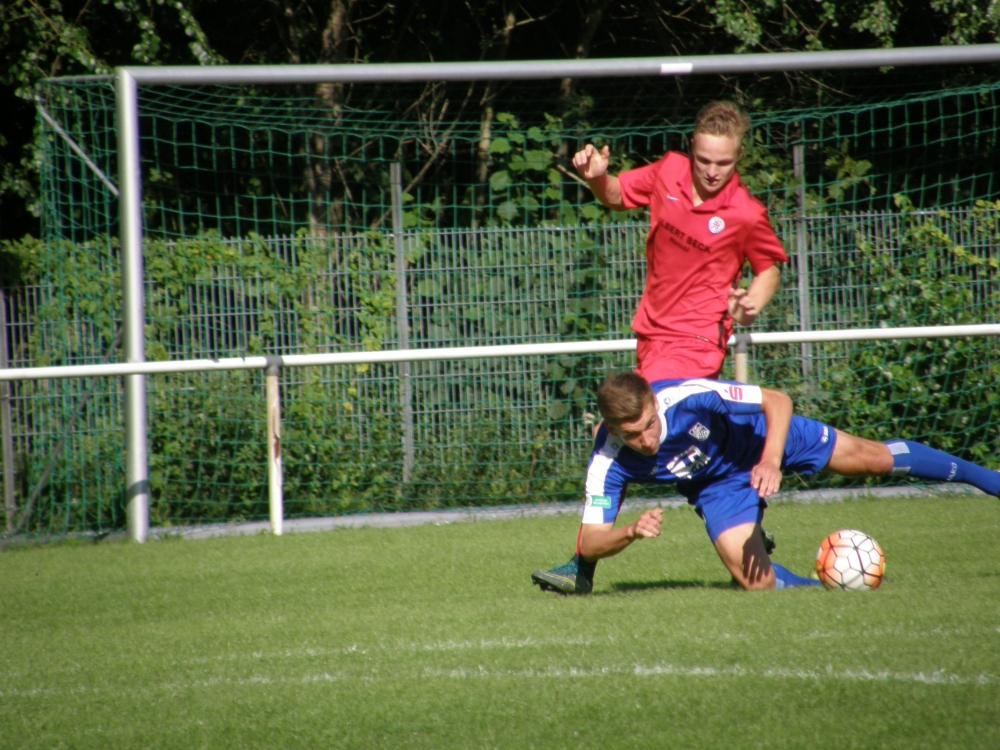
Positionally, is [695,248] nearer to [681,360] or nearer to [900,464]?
[681,360]

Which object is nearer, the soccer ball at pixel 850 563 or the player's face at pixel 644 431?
the player's face at pixel 644 431

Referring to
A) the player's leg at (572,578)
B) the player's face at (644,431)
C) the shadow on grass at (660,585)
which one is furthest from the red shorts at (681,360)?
the shadow on grass at (660,585)

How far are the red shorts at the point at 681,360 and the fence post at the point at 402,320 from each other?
9.66 feet

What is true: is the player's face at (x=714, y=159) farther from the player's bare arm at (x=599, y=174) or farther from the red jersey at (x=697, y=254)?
the player's bare arm at (x=599, y=174)

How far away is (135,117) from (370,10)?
434 cm

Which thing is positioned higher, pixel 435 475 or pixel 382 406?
pixel 382 406

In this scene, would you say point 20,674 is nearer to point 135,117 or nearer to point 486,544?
point 486,544

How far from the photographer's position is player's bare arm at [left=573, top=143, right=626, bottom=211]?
4832 millimetres

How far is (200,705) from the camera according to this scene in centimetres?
313

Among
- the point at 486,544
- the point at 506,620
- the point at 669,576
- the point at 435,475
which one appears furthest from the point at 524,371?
the point at 506,620

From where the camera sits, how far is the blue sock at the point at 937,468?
15.6 ft

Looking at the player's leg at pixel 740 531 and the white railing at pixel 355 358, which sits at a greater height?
the white railing at pixel 355 358

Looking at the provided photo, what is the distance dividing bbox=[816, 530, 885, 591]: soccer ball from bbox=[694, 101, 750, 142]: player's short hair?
1.75 metres

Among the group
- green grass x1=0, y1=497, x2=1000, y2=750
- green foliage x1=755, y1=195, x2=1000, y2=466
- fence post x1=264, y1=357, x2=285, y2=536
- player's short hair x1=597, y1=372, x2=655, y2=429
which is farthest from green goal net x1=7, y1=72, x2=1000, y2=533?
player's short hair x1=597, y1=372, x2=655, y2=429
